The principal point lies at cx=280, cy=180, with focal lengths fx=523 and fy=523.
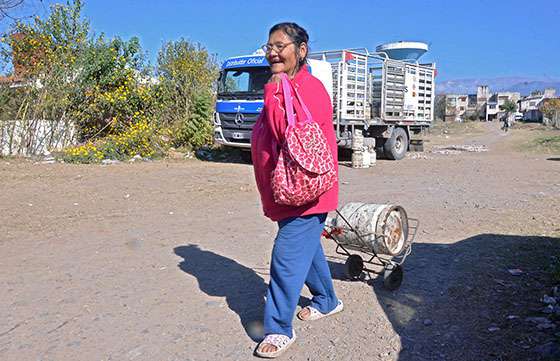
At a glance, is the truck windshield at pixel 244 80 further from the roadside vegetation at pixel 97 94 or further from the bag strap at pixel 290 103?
the bag strap at pixel 290 103

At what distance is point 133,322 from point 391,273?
1.95 metres

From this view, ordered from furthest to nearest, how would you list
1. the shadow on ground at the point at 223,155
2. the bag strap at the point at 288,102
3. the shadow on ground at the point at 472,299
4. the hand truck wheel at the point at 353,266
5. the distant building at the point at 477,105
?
the distant building at the point at 477,105 → the shadow on ground at the point at 223,155 → the hand truck wheel at the point at 353,266 → the shadow on ground at the point at 472,299 → the bag strap at the point at 288,102

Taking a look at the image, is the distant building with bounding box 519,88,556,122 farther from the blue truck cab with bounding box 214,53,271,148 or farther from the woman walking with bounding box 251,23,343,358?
the woman walking with bounding box 251,23,343,358

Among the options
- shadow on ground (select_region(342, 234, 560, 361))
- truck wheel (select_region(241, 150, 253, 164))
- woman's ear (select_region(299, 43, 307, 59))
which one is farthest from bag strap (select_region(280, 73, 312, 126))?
truck wheel (select_region(241, 150, 253, 164))

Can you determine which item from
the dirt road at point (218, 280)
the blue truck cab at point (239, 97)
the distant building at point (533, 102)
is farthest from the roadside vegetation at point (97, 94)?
the distant building at point (533, 102)

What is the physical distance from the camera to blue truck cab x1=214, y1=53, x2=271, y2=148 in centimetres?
1309

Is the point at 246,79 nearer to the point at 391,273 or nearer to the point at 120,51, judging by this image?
the point at 120,51

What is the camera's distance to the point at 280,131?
2854 millimetres

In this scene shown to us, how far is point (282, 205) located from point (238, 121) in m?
10.6

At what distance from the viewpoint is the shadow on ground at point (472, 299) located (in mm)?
3209

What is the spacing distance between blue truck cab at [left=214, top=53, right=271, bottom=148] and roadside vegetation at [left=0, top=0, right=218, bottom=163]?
77.4 inches

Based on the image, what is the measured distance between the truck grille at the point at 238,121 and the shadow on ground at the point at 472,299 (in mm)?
8270

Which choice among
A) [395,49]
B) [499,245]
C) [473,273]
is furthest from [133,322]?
[395,49]

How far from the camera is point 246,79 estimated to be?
44.2 ft
